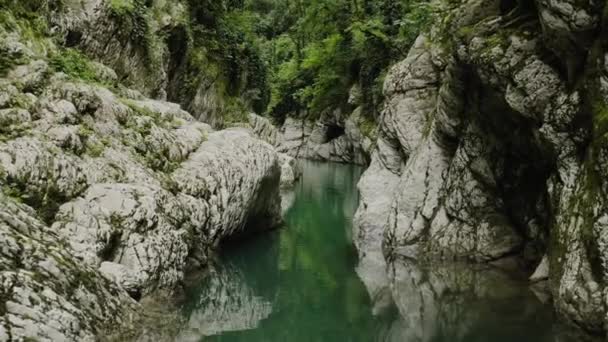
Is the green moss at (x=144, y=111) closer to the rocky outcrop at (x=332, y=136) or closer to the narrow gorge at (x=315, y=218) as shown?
the narrow gorge at (x=315, y=218)

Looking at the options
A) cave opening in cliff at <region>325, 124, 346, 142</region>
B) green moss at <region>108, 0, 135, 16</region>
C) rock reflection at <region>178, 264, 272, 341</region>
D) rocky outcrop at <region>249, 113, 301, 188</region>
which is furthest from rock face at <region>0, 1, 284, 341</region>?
cave opening in cliff at <region>325, 124, 346, 142</region>

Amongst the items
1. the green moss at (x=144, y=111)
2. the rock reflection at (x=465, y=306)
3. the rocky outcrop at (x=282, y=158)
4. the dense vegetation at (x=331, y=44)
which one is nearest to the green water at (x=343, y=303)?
the rock reflection at (x=465, y=306)

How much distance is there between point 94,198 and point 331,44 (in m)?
33.5

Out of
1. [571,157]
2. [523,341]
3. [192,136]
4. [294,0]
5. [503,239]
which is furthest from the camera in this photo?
[294,0]

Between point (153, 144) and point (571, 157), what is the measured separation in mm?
9569

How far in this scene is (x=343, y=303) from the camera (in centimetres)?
1274

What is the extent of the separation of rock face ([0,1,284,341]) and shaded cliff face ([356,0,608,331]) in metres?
5.21

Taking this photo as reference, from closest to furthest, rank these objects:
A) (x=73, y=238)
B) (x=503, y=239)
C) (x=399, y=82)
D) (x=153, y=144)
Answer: (x=73, y=238), (x=153, y=144), (x=503, y=239), (x=399, y=82)

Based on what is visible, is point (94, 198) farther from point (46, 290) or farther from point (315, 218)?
point (315, 218)

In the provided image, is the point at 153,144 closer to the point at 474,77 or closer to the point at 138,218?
the point at 138,218

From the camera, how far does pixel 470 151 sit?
15.4 meters

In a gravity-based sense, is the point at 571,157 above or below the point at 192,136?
below

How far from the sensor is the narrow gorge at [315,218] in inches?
362

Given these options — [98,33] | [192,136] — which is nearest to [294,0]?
[98,33]
